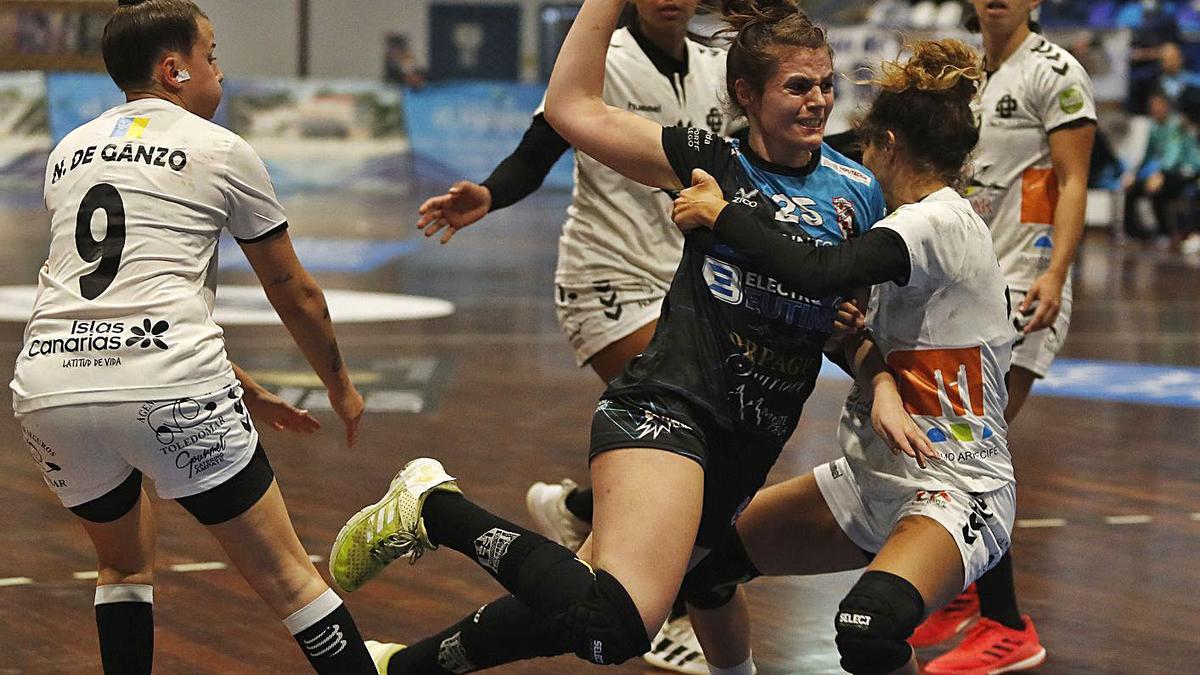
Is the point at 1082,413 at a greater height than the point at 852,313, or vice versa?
the point at 852,313

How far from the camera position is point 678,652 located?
4.42 meters

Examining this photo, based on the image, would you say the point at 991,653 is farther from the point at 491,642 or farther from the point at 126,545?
the point at 126,545

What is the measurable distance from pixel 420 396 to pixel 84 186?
4953mm

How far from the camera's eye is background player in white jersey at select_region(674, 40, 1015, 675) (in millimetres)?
3355

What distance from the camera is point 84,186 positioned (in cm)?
332

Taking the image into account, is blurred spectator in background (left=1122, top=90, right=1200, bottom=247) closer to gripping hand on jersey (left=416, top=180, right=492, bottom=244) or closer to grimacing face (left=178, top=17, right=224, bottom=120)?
gripping hand on jersey (left=416, top=180, right=492, bottom=244)

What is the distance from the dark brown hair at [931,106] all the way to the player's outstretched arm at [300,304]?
125 centimetres

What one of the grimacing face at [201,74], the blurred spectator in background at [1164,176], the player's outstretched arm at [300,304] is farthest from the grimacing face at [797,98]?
the blurred spectator in background at [1164,176]

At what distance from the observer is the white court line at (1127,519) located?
6016 millimetres

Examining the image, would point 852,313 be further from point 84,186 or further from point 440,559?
point 440,559

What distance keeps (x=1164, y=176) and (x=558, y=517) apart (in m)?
13.6

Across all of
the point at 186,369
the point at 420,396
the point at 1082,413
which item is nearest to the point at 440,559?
the point at 186,369

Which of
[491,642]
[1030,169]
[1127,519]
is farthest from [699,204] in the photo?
[1127,519]

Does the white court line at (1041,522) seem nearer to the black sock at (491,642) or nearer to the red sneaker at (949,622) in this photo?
the red sneaker at (949,622)
